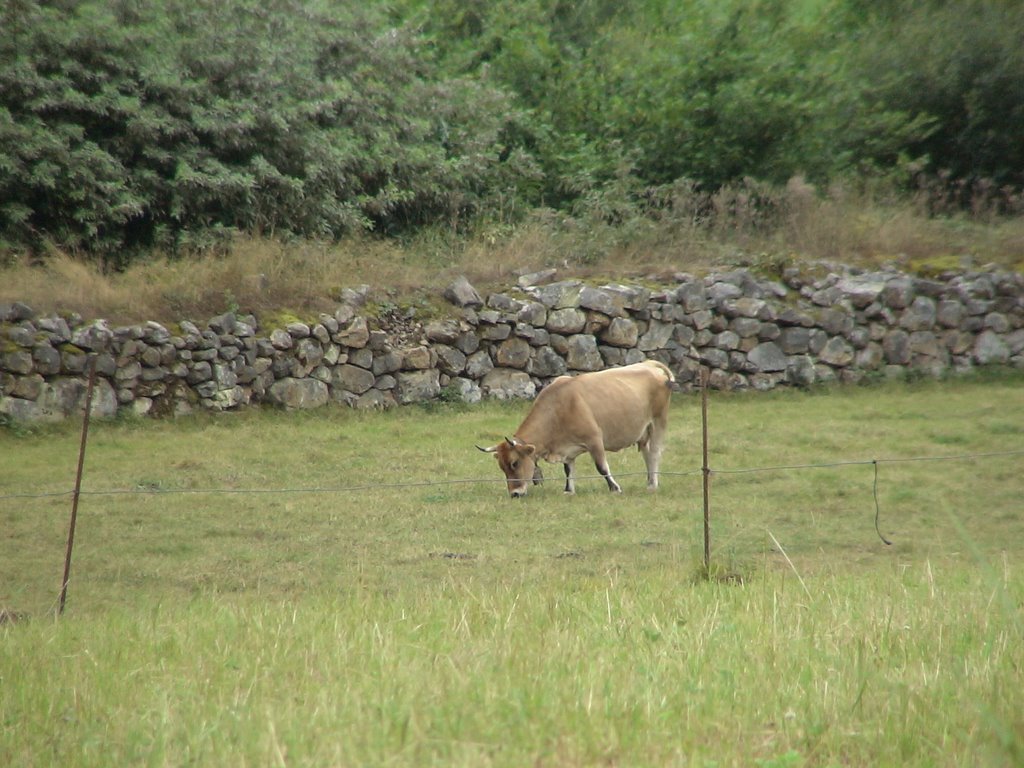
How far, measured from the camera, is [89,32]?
16.0m

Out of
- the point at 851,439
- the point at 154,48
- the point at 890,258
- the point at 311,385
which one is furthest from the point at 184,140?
the point at 890,258

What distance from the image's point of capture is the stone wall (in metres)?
14.0

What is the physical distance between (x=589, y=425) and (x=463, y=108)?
36.3ft

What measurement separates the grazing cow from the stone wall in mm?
4270

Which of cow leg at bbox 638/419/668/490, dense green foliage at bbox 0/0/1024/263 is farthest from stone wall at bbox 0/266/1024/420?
cow leg at bbox 638/419/668/490

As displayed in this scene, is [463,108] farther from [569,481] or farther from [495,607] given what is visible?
[495,607]

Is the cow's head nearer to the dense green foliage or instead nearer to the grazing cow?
the grazing cow

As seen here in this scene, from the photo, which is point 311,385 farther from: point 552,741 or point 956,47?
point 956,47

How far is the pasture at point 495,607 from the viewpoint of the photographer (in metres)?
3.66

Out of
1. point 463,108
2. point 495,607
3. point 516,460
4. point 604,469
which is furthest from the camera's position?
point 463,108

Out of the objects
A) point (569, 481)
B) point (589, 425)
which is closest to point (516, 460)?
point (569, 481)

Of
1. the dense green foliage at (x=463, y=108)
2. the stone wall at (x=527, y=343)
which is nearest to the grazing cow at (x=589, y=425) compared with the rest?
the stone wall at (x=527, y=343)

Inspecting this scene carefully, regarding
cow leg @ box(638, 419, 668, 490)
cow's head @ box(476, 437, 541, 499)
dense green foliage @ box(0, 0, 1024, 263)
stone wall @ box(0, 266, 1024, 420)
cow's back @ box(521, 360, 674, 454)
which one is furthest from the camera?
dense green foliage @ box(0, 0, 1024, 263)

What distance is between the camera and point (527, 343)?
16641mm
